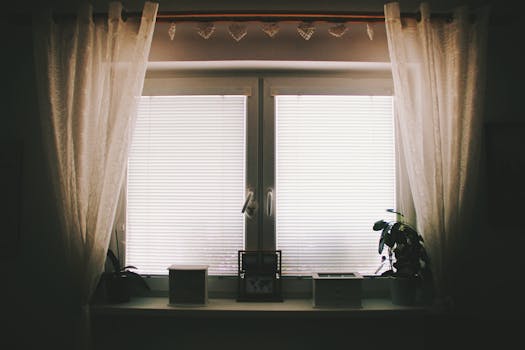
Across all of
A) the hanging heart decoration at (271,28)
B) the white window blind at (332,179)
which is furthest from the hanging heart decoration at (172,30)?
the white window blind at (332,179)

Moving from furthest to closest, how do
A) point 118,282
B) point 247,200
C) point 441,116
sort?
point 247,200, point 118,282, point 441,116

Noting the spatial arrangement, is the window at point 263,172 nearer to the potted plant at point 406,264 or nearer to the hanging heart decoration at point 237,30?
the potted plant at point 406,264

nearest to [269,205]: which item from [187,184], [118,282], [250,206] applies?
[250,206]

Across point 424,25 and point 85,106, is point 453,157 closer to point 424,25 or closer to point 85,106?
point 424,25

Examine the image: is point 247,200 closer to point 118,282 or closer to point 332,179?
point 332,179

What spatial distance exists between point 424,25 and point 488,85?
22.7 inches

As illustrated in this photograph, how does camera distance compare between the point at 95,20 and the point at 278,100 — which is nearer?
the point at 95,20

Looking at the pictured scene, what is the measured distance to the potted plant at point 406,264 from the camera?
1954 mm

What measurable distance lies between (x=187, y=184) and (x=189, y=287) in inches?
24.7

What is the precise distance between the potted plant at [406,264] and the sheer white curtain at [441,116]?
8 cm

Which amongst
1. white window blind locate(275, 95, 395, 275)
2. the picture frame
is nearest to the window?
white window blind locate(275, 95, 395, 275)

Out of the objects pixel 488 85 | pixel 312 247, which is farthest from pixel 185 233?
pixel 488 85

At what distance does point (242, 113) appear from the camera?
229 cm

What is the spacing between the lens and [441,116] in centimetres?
194
